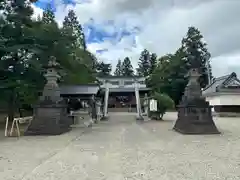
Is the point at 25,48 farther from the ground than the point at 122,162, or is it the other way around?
the point at 25,48

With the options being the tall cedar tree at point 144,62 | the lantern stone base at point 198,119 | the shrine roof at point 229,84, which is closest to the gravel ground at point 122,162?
the lantern stone base at point 198,119

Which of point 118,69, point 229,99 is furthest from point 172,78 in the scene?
point 118,69

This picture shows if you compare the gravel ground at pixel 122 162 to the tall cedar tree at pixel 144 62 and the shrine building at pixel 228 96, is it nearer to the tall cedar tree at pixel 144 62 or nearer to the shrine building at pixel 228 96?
the shrine building at pixel 228 96

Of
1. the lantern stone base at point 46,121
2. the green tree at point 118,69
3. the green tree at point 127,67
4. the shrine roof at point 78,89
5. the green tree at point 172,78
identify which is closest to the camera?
the lantern stone base at point 46,121

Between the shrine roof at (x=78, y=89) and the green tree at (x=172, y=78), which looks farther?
the green tree at (x=172, y=78)

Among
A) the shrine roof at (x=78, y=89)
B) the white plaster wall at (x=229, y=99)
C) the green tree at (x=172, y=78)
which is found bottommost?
the white plaster wall at (x=229, y=99)

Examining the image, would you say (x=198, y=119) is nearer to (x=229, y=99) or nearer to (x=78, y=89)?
(x=78, y=89)

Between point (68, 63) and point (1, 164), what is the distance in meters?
11.5

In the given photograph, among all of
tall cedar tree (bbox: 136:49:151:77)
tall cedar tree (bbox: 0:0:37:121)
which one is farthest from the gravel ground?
tall cedar tree (bbox: 136:49:151:77)

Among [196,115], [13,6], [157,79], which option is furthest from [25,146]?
[157,79]

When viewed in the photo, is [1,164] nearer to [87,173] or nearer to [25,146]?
[87,173]

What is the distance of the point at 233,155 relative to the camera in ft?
23.1

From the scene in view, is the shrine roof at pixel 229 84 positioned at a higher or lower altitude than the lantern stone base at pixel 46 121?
higher

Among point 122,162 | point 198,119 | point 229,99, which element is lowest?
point 122,162
